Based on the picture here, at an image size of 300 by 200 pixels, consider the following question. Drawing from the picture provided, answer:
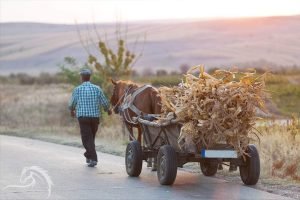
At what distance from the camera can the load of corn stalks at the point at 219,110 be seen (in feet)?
44.3

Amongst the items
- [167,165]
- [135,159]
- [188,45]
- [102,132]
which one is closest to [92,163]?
[135,159]

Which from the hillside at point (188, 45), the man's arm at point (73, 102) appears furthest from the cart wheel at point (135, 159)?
the hillside at point (188, 45)

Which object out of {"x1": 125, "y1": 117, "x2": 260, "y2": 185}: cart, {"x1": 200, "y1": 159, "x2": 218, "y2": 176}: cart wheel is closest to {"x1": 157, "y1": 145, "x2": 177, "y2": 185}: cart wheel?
{"x1": 125, "y1": 117, "x2": 260, "y2": 185}: cart

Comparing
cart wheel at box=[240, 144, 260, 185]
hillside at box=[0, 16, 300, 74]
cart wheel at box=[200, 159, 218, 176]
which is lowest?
hillside at box=[0, 16, 300, 74]

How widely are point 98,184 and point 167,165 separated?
4.47 feet

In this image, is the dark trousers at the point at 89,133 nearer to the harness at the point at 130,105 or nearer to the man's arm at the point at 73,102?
the man's arm at the point at 73,102

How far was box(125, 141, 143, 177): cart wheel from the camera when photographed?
15.3 meters

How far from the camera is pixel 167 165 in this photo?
1380cm

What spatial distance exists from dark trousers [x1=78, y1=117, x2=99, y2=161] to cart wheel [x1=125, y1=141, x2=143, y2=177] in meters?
2.03

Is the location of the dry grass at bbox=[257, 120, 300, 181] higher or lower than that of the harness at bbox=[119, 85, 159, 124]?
lower

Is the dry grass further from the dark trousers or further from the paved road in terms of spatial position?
the dark trousers

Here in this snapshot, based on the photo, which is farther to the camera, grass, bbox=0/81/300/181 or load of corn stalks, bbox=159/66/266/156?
grass, bbox=0/81/300/181

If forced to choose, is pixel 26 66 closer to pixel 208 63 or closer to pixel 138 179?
pixel 208 63

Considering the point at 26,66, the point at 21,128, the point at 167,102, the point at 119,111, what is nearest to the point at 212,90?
the point at 167,102
